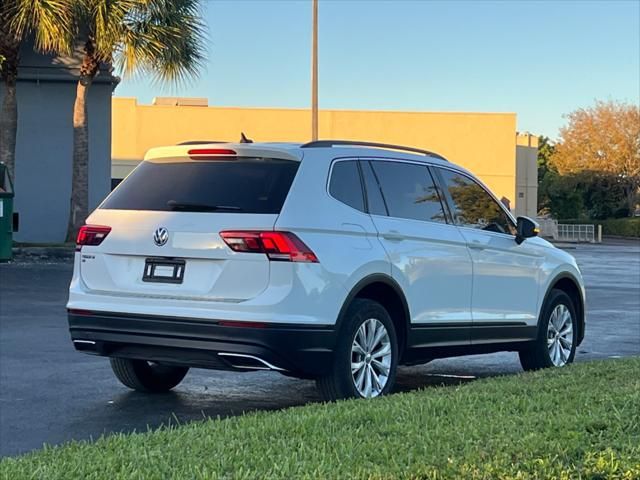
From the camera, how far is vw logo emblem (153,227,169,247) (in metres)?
6.74

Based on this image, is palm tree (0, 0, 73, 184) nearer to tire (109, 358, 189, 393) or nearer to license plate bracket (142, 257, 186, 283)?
tire (109, 358, 189, 393)

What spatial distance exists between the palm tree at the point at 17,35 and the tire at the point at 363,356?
1776 cm

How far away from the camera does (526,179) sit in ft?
198

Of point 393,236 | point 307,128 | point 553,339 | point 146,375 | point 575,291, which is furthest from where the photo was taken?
point 307,128

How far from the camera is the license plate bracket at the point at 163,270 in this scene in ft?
→ 22.0

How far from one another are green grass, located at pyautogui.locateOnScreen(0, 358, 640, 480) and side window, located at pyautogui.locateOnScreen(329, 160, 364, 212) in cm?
164

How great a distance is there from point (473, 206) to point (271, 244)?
2741 millimetres

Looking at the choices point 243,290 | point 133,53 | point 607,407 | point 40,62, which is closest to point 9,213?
point 133,53

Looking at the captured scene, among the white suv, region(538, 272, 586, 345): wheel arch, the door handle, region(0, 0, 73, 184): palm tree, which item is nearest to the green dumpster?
region(0, 0, 73, 184): palm tree

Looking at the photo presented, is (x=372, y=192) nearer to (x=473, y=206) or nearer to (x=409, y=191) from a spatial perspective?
(x=409, y=191)

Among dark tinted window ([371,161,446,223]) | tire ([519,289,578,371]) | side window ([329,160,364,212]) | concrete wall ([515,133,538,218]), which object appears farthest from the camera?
concrete wall ([515,133,538,218])

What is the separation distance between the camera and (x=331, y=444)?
4773 mm

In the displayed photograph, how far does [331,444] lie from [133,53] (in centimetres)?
2055

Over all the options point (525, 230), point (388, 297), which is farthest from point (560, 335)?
point (388, 297)
